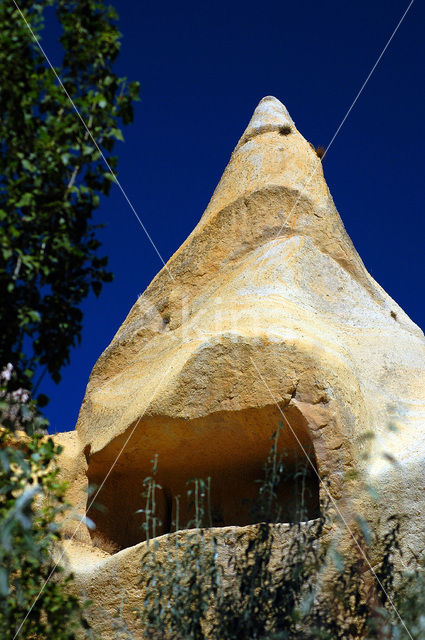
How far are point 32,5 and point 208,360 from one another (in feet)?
13.7

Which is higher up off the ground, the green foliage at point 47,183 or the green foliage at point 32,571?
the green foliage at point 47,183

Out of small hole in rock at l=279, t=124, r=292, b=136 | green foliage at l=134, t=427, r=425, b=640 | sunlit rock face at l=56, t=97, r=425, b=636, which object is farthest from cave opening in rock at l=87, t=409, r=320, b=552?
small hole in rock at l=279, t=124, r=292, b=136

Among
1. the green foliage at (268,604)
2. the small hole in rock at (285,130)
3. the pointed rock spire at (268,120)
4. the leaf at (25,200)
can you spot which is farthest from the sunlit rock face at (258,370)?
the leaf at (25,200)

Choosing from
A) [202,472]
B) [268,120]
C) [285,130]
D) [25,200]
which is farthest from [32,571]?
[268,120]

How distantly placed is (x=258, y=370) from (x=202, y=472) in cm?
162

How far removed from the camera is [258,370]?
802cm

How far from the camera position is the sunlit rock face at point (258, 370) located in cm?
791

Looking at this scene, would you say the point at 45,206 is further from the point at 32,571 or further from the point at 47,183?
the point at 32,571

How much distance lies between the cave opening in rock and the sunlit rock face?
0.02 metres

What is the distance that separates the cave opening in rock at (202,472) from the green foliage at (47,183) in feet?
11.5

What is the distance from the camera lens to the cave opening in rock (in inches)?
321

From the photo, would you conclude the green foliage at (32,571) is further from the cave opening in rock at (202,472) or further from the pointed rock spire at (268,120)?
the pointed rock spire at (268,120)

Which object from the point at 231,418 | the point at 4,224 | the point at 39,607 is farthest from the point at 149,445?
the point at 4,224

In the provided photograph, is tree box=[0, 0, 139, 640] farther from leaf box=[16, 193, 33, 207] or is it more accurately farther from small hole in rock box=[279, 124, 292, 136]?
small hole in rock box=[279, 124, 292, 136]
